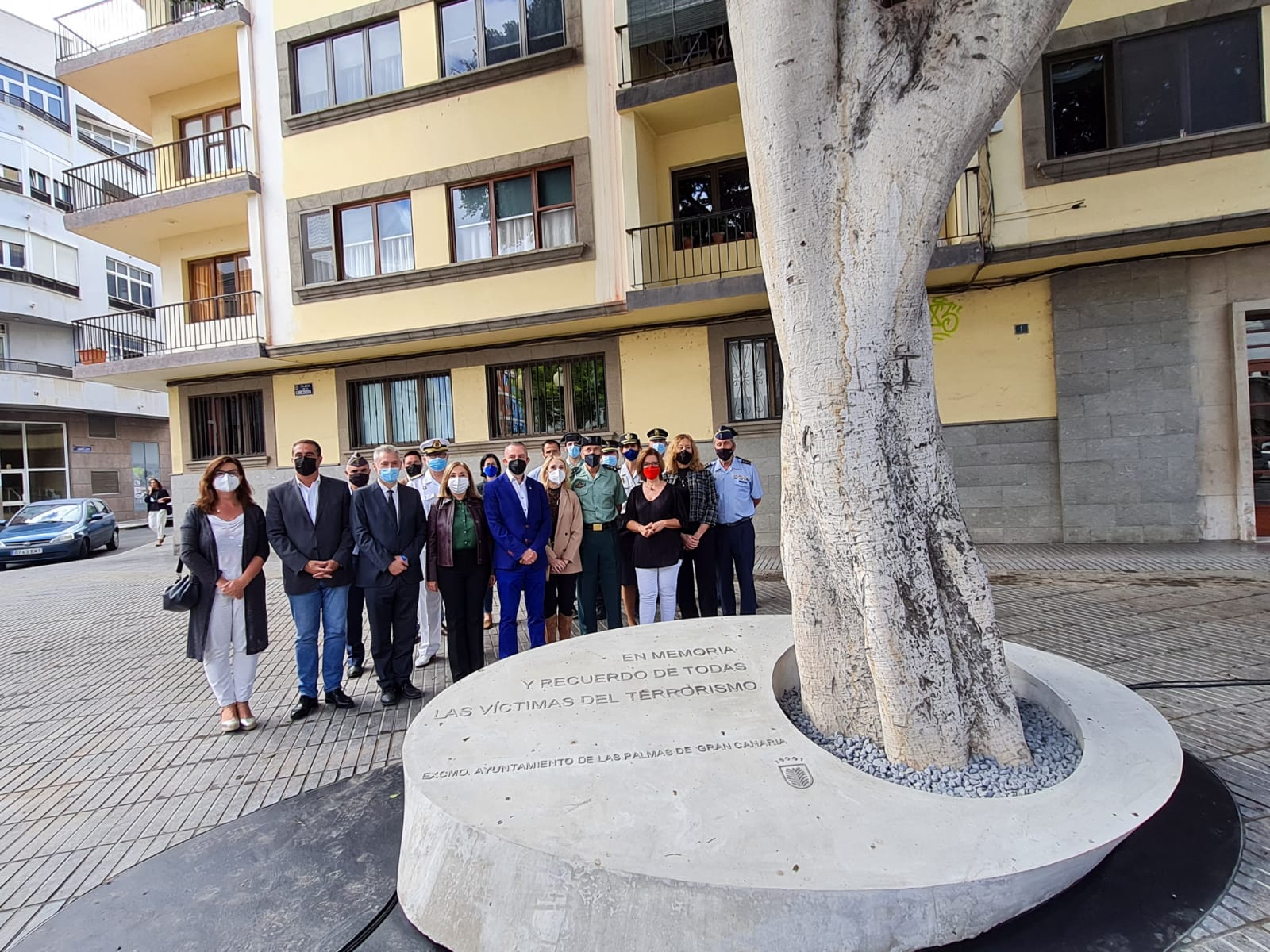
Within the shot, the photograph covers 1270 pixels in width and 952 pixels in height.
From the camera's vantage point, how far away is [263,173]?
13.2 m

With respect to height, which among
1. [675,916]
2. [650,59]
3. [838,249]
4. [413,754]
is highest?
[650,59]

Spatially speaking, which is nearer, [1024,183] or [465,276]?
[1024,183]

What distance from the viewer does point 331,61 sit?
12.7m

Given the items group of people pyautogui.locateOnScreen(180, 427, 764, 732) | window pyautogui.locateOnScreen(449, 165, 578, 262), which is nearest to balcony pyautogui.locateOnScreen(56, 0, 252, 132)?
window pyautogui.locateOnScreen(449, 165, 578, 262)

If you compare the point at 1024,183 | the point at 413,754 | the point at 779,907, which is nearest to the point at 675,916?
the point at 779,907

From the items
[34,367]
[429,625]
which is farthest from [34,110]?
[429,625]

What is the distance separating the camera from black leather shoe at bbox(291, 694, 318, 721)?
14.9 ft

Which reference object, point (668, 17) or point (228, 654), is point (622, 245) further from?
point (228, 654)

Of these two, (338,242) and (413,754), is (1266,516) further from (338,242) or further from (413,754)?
(338,242)

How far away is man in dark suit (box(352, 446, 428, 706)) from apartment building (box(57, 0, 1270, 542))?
682 cm

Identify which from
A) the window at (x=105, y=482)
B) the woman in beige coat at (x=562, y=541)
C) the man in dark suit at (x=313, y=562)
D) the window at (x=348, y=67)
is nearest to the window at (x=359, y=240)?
the window at (x=348, y=67)

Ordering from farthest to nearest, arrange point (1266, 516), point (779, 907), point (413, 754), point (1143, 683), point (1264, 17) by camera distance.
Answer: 1. point (1266, 516)
2. point (1264, 17)
3. point (1143, 683)
4. point (413, 754)
5. point (779, 907)

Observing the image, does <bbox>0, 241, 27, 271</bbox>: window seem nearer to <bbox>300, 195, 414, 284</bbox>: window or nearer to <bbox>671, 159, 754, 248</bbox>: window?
<bbox>300, 195, 414, 284</bbox>: window

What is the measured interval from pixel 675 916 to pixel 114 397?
3440 centimetres
